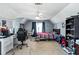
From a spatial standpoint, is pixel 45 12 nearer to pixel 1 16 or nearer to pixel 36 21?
pixel 36 21

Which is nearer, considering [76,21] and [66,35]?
[76,21]

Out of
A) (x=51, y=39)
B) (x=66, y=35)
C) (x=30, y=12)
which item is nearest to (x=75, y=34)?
(x=66, y=35)

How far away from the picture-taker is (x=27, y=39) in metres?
3.30

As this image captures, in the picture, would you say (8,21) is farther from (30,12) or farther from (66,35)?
(66,35)

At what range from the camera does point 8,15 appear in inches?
63.7

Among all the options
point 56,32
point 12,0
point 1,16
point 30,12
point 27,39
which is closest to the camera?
point 12,0

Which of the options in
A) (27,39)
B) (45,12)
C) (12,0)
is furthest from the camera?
(27,39)

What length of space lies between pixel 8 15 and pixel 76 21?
1815 mm

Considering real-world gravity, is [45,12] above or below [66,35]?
above
